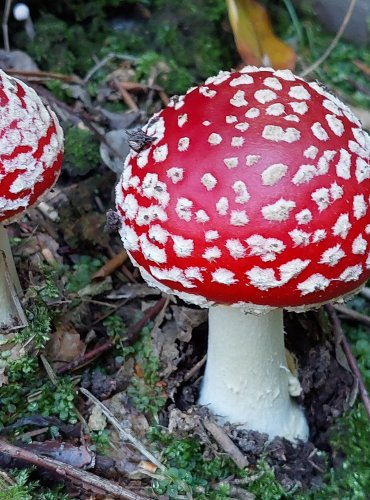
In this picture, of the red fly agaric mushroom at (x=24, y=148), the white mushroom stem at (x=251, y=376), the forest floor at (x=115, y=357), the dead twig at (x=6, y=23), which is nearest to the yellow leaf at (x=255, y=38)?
the forest floor at (x=115, y=357)

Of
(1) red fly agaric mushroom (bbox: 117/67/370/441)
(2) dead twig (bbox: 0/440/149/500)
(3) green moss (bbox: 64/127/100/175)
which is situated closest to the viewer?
(1) red fly agaric mushroom (bbox: 117/67/370/441)

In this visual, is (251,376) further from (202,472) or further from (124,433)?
(124,433)

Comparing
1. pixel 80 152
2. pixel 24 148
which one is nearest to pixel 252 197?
pixel 24 148

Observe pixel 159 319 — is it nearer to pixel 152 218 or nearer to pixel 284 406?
pixel 284 406

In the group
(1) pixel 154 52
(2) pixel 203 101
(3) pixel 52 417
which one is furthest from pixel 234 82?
(1) pixel 154 52

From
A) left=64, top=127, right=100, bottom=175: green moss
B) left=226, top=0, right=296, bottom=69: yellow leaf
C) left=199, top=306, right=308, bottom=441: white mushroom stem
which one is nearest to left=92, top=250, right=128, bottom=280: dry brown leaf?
left=64, top=127, right=100, bottom=175: green moss

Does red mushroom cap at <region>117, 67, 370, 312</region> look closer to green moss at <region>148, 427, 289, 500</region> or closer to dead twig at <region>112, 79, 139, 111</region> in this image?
green moss at <region>148, 427, 289, 500</region>

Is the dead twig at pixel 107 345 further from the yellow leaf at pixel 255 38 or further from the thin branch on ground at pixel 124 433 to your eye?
the yellow leaf at pixel 255 38
